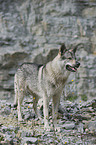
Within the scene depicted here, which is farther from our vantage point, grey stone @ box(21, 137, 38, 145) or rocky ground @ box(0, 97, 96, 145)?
rocky ground @ box(0, 97, 96, 145)

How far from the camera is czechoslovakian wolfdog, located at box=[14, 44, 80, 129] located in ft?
16.0

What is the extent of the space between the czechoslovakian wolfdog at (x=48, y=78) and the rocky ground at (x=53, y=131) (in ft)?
1.01

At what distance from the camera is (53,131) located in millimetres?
5027

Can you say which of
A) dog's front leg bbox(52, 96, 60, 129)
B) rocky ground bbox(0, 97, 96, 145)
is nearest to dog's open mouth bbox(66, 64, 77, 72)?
dog's front leg bbox(52, 96, 60, 129)

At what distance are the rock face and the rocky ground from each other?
11.8ft

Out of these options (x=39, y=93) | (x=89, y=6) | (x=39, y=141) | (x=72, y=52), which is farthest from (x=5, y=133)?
(x=89, y=6)

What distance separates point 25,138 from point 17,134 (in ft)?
1.14

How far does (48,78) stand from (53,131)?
130cm

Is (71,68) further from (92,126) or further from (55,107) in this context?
(92,126)

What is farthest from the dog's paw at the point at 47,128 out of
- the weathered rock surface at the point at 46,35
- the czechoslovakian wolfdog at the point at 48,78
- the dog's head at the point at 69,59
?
the weathered rock surface at the point at 46,35

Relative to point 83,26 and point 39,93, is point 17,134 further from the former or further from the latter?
point 83,26

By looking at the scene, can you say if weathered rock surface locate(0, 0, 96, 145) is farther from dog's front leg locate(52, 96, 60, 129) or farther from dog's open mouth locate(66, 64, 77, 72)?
dog's open mouth locate(66, 64, 77, 72)

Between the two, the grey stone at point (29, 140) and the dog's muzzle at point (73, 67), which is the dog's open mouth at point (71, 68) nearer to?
the dog's muzzle at point (73, 67)

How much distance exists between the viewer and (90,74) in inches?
397
